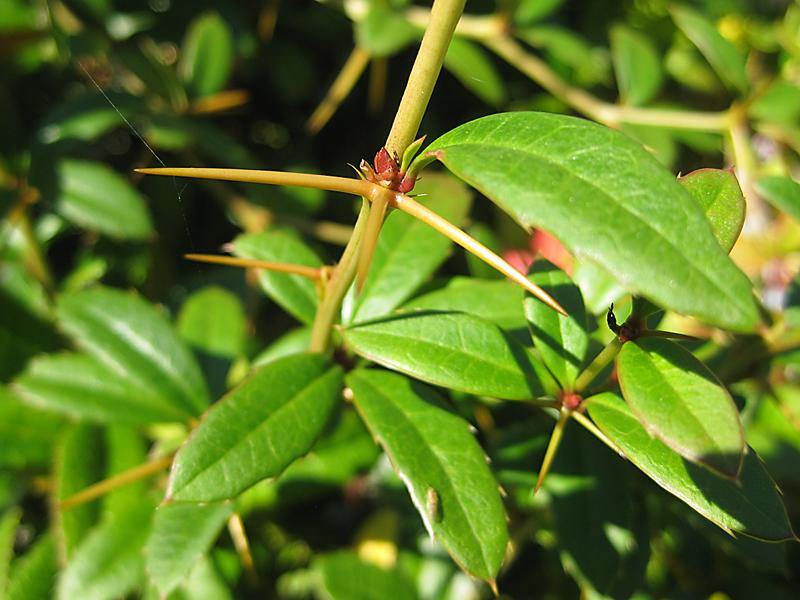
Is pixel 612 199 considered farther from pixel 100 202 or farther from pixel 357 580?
pixel 100 202

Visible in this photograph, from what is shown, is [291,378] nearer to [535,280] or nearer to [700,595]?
[535,280]

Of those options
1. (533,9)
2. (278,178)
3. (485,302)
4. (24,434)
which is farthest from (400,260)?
(533,9)

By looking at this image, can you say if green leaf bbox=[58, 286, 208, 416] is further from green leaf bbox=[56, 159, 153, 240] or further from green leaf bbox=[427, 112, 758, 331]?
green leaf bbox=[427, 112, 758, 331]

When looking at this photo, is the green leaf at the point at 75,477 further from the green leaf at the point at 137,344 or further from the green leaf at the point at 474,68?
the green leaf at the point at 474,68

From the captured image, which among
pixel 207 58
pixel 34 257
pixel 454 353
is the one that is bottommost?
pixel 34 257

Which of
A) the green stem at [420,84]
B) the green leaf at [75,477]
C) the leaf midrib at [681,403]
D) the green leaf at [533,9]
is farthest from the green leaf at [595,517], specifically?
the green leaf at [533,9]

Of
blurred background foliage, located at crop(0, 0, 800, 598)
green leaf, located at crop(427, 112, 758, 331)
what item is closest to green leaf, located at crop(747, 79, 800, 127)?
blurred background foliage, located at crop(0, 0, 800, 598)
